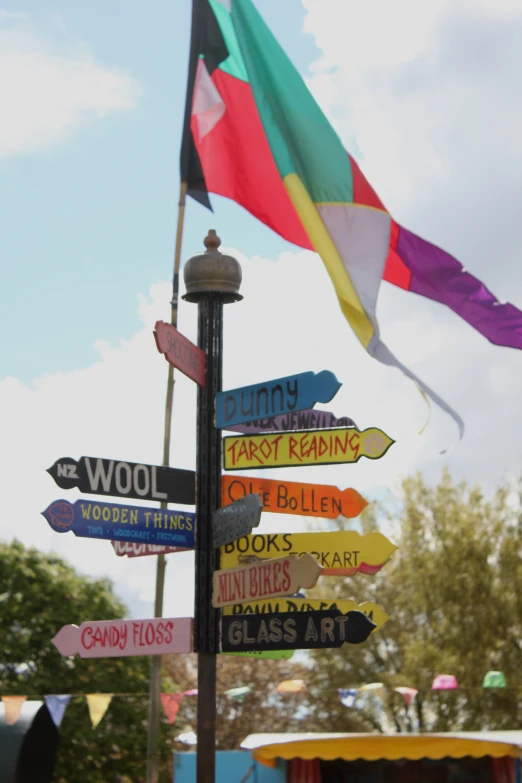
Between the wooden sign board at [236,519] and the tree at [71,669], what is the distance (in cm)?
2073

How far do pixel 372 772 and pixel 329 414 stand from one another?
1437 cm

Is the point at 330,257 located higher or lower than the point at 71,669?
lower

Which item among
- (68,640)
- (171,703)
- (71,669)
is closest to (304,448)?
(68,640)

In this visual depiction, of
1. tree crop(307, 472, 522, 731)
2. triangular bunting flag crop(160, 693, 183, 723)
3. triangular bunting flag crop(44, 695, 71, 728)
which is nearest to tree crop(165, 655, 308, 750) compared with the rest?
tree crop(307, 472, 522, 731)

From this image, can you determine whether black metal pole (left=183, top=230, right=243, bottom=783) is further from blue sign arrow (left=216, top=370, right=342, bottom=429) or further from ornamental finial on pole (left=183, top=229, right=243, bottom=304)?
blue sign arrow (left=216, top=370, right=342, bottom=429)

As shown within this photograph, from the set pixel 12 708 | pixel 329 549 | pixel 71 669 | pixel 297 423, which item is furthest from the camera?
pixel 71 669

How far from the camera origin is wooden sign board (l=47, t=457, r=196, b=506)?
6.44m

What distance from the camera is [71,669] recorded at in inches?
1101

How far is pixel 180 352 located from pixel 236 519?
1.11 meters

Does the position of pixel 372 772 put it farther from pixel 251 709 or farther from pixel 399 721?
pixel 251 709

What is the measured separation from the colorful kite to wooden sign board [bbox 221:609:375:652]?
290 cm

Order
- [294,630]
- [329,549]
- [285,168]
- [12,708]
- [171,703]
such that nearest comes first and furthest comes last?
[294,630], [329,549], [285,168], [12,708], [171,703]

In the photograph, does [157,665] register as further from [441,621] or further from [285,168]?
[441,621]

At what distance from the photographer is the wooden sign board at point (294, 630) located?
5.97 m
